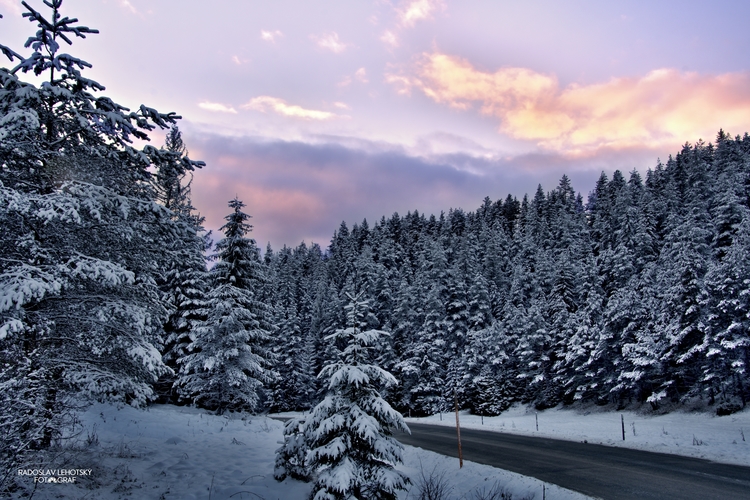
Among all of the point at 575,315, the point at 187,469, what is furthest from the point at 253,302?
the point at 575,315

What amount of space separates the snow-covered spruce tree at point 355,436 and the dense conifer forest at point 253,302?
0.55 meters

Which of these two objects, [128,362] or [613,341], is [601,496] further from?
[613,341]

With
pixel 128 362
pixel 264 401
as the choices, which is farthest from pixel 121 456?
pixel 264 401

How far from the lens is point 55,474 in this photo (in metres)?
7.22

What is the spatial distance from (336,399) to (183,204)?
23.7m

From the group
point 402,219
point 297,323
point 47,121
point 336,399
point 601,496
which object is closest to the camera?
Answer: point 336,399

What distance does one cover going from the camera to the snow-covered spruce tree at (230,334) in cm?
2153

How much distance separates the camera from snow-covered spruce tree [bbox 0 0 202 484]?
7512 mm

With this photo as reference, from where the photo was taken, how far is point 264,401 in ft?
136

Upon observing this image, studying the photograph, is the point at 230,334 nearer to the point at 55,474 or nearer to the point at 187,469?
the point at 187,469

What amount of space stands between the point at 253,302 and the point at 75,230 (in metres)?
17.1

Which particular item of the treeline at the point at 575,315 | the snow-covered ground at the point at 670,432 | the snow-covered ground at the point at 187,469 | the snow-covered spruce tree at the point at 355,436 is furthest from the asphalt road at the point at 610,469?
the treeline at the point at 575,315

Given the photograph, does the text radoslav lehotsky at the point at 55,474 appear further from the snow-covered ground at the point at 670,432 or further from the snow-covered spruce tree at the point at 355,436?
the snow-covered ground at the point at 670,432

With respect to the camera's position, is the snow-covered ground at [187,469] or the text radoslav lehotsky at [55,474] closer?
the text radoslav lehotsky at [55,474]
